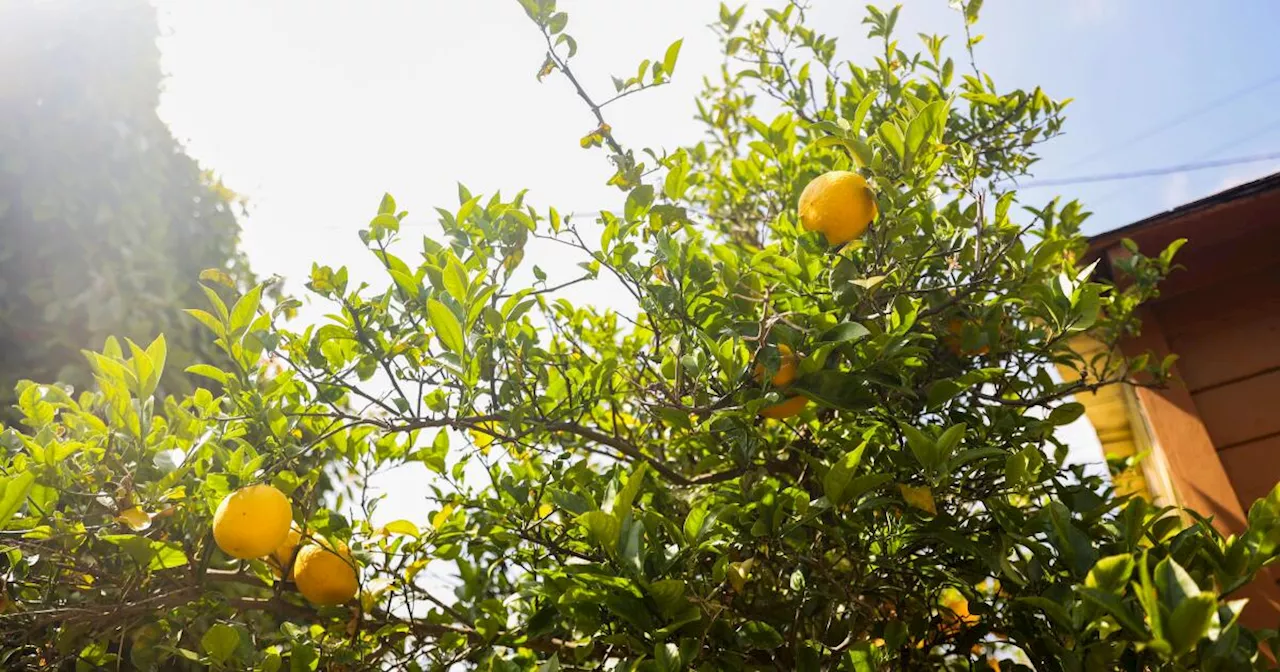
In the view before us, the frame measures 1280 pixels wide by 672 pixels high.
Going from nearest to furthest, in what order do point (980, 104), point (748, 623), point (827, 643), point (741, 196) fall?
point (748, 623)
point (827, 643)
point (980, 104)
point (741, 196)

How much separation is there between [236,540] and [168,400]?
15.4 inches

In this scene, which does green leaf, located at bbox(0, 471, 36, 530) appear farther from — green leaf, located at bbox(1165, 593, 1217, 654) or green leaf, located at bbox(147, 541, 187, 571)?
green leaf, located at bbox(1165, 593, 1217, 654)

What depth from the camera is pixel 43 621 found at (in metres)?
1.17

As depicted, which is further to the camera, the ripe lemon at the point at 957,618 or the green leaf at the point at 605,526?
the ripe lemon at the point at 957,618

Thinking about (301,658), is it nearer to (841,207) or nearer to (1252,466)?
(841,207)

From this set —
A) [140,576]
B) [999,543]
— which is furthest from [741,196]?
[140,576]

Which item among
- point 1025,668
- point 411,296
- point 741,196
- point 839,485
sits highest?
point 741,196

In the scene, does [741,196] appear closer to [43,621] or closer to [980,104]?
[980,104]

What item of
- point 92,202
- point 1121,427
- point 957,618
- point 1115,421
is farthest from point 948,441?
point 92,202

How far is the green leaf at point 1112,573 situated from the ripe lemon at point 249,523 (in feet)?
3.44

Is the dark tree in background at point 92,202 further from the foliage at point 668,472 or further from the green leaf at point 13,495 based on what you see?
the green leaf at point 13,495

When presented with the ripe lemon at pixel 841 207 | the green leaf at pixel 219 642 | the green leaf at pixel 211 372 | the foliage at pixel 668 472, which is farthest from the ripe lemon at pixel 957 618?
the green leaf at pixel 211 372

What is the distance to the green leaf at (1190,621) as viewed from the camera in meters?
0.60

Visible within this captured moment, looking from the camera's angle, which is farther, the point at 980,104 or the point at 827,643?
the point at 980,104
